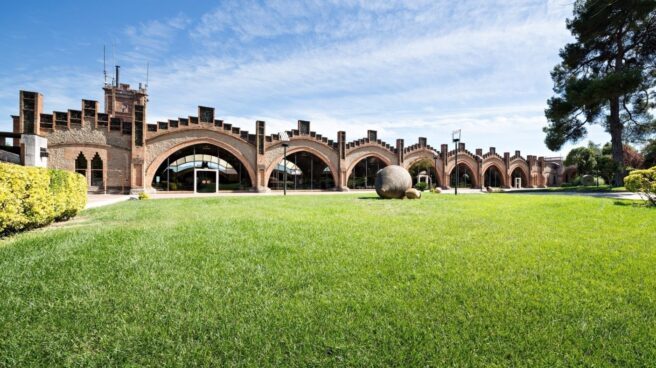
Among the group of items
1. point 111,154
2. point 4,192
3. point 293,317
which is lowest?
point 293,317

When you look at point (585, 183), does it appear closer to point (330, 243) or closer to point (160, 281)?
point (330, 243)

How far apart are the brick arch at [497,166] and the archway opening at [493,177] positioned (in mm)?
377

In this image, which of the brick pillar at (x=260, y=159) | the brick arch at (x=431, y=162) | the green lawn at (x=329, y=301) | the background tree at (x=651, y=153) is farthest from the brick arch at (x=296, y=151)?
the background tree at (x=651, y=153)

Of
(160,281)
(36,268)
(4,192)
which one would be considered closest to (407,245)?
(160,281)

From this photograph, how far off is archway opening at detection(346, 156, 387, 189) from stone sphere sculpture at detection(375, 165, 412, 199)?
68.4 feet

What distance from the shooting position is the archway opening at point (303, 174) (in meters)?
32.9

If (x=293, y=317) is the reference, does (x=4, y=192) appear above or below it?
above

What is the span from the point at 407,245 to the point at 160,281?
388cm

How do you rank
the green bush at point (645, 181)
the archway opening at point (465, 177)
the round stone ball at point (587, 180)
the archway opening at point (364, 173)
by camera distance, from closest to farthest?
1. the green bush at point (645, 181)
2. the archway opening at point (364, 173)
3. the round stone ball at point (587, 180)
4. the archway opening at point (465, 177)

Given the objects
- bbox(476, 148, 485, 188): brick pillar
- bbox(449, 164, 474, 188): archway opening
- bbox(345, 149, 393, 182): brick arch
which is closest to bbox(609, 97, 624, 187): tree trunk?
bbox(345, 149, 393, 182): brick arch

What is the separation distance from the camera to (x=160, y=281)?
3.83 metres

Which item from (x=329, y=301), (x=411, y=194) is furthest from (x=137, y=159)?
(x=329, y=301)

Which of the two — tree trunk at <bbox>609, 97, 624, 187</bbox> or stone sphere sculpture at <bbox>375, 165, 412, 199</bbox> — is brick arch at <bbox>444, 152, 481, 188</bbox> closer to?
tree trunk at <bbox>609, 97, 624, 187</bbox>

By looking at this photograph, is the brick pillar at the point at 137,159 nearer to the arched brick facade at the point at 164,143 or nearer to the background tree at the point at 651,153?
the arched brick facade at the point at 164,143
